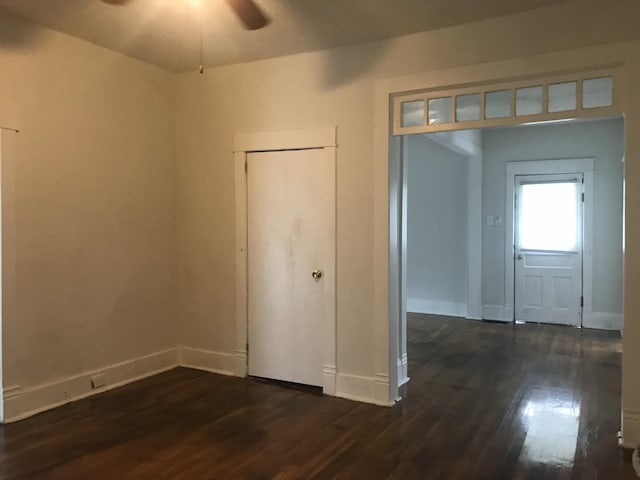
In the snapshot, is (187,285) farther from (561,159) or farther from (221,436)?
(561,159)

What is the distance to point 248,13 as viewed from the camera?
352cm

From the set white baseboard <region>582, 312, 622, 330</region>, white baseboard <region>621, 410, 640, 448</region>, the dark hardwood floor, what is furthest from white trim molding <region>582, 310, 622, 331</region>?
white baseboard <region>621, 410, 640, 448</region>

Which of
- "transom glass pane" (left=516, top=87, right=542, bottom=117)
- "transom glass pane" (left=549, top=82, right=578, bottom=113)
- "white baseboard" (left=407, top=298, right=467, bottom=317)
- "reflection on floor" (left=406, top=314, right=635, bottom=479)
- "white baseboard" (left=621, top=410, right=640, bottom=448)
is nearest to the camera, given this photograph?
"reflection on floor" (left=406, top=314, right=635, bottom=479)

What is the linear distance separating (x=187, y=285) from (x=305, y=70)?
2255mm

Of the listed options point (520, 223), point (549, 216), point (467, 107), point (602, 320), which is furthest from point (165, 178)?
point (602, 320)

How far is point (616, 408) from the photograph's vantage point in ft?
12.8

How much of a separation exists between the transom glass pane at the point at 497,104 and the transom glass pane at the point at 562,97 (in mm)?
283

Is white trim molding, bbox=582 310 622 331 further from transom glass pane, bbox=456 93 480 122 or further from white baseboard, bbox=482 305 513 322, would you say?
transom glass pane, bbox=456 93 480 122

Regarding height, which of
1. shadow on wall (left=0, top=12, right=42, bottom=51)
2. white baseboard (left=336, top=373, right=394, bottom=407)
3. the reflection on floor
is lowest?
the reflection on floor

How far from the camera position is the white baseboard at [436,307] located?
7781 millimetres

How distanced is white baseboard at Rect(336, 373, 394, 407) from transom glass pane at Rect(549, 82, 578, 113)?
224 centimetres

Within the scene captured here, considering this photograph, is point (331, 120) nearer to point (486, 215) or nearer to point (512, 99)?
point (512, 99)

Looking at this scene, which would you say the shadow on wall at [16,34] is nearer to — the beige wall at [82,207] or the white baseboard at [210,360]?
the beige wall at [82,207]

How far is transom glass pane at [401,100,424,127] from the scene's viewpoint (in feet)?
13.1
